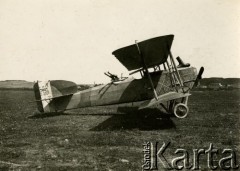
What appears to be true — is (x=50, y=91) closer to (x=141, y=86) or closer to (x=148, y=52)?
(x=141, y=86)

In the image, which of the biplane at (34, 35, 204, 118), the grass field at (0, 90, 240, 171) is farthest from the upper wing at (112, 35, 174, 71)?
the grass field at (0, 90, 240, 171)

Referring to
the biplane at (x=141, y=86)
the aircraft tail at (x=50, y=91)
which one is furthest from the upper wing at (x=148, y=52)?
the aircraft tail at (x=50, y=91)

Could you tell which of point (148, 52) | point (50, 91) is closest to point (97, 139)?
point (148, 52)

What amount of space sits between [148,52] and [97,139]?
3434 millimetres

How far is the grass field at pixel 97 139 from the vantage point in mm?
5569

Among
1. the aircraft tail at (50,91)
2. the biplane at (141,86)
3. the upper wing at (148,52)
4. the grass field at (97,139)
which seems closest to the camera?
the grass field at (97,139)

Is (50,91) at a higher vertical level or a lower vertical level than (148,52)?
lower

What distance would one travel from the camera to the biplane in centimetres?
874

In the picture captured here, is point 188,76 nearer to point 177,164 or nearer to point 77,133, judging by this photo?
point 77,133

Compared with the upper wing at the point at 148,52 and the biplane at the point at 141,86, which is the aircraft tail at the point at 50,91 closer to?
the biplane at the point at 141,86

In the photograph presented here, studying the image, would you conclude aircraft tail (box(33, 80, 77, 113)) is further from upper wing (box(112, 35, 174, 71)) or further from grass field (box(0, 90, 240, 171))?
upper wing (box(112, 35, 174, 71))

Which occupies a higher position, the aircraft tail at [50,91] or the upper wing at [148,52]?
the upper wing at [148,52]

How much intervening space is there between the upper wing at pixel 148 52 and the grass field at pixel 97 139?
7.44ft

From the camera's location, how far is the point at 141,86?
420 inches
